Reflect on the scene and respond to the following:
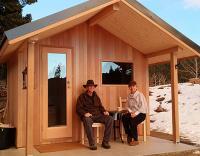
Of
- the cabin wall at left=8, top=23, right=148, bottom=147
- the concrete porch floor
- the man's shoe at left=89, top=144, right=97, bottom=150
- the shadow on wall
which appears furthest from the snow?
the shadow on wall

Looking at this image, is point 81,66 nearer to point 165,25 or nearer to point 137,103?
point 137,103

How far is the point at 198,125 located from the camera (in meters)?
8.40

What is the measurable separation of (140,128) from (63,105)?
7.06ft

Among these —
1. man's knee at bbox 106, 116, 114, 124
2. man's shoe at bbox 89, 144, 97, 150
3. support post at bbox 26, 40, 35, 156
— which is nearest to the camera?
support post at bbox 26, 40, 35, 156

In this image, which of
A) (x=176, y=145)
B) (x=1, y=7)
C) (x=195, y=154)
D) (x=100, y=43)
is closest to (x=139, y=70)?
(x=100, y=43)

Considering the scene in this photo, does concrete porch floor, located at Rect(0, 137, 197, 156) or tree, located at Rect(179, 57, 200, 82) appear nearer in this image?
concrete porch floor, located at Rect(0, 137, 197, 156)

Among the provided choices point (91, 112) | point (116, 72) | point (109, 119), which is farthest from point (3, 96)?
point (109, 119)

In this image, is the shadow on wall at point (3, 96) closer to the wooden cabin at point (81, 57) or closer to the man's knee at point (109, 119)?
the wooden cabin at point (81, 57)

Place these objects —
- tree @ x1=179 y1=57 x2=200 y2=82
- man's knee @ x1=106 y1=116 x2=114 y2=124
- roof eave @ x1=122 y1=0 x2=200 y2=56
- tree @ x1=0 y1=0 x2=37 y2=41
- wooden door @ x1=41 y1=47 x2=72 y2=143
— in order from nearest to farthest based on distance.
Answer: roof eave @ x1=122 y1=0 x2=200 y2=56 < man's knee @ x1=106 y1=116 x2=114 y2=124 < wooden door @ x1=41 y1=47 x2=72 y2=143 < tree @ x1=0 y1=0 x2=37 y2=41 < tree @ x1=179 y1=57 x2=200 y2=82

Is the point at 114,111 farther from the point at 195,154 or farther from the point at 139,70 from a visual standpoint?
the point at 195,154

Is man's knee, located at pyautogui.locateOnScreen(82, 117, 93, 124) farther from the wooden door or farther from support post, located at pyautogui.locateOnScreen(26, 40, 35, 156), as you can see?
support post, located at pyautogui.locateOnScreen(26, 40, 35, 156)

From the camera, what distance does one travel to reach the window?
7418mm

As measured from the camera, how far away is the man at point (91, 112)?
625cm

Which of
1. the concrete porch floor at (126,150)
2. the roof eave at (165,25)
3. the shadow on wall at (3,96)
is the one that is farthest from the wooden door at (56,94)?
the roof eave at (165,25)
